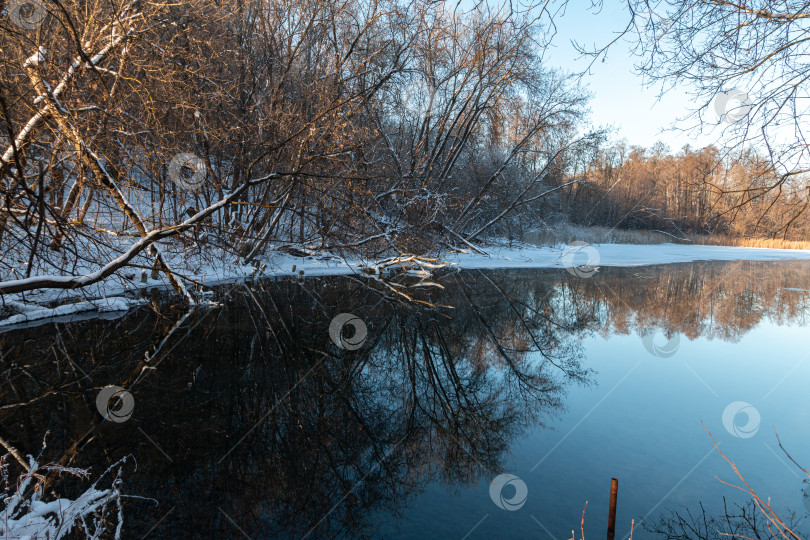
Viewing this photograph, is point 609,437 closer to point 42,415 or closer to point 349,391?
point 349,391

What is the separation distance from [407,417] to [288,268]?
356 inches

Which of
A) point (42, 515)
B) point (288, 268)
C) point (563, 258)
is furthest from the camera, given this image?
point (563, 258)

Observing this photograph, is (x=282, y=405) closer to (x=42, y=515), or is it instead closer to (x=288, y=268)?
(x=42, y=515)

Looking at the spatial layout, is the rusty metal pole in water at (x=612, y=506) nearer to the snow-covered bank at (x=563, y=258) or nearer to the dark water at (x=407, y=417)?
the dark water at (x=407, y=417)

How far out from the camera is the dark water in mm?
3182

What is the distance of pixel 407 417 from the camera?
464 centimetres

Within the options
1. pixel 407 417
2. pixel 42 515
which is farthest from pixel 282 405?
pixel 42 515

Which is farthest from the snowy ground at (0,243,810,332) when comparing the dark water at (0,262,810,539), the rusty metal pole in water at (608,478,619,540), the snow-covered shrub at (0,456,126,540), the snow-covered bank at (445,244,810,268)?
the rusty metal pole in water at (608,478,619,540)

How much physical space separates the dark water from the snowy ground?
578mm

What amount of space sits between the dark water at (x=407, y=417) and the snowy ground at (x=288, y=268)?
578 mm

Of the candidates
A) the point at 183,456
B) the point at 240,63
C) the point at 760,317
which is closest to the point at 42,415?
the point at 183,456

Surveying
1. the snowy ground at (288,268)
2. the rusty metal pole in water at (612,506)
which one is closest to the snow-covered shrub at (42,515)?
the rusty metal pole in water at (612,506)

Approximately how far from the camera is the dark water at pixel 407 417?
10.4 feet

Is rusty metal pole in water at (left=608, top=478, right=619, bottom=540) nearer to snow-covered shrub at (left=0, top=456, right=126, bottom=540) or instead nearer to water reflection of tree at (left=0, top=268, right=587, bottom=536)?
water reflection of tree at (left=0, top=268, right=587, bottom=536)
